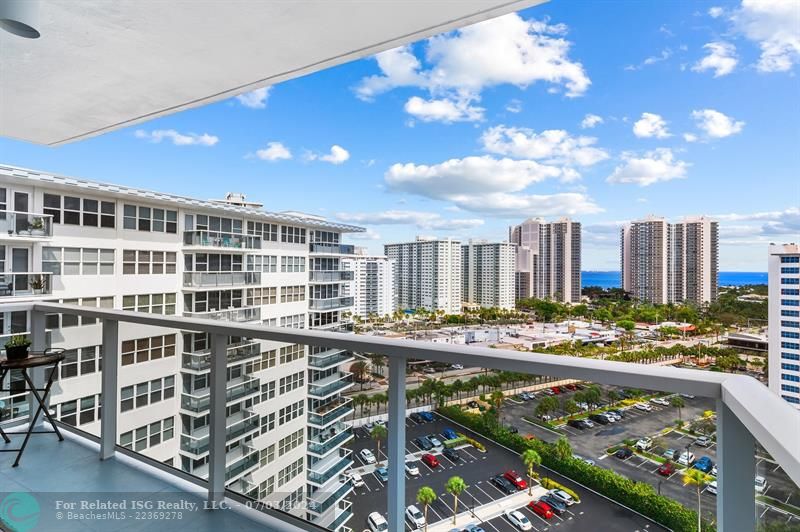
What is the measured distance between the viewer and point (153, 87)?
2283mm

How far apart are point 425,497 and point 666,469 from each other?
677 millimetres

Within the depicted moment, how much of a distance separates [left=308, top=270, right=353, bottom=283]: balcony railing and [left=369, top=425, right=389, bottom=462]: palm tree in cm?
1865

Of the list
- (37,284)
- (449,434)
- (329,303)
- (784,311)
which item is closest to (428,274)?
(329,303)

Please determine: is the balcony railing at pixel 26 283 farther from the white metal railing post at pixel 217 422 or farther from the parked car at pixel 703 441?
the parked car at pixel 703 441

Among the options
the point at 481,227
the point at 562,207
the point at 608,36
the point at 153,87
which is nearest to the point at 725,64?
the point at 608,36

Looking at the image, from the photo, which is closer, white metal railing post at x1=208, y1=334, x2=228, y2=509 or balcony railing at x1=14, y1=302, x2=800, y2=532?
balcony railing at x1=14, y1=302, x2=800, y2=532

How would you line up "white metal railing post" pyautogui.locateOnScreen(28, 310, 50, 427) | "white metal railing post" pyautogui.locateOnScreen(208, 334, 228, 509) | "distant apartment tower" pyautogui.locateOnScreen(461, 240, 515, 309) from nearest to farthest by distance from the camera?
"white metal railing post" pyautogui.locateOnScreen(208, 334, 228, 509) < "white metal railing post" pyautogui.locateOnScreen(28, 310, 50, 427) < "distant apartment tower" pyautogui.locateOnScreen(461, 240, 515, 309)

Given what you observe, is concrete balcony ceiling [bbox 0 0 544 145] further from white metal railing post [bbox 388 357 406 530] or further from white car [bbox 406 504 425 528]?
white car [bbox 406 504 425 528]

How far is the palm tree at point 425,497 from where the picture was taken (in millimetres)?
1227

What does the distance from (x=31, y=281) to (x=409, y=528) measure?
10751mm

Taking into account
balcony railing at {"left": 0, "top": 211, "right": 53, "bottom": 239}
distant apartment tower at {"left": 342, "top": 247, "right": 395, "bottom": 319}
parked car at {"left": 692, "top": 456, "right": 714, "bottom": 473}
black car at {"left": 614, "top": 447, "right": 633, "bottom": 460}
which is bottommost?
distant apartment tower at {"left": 342, "top": 247, "right": 395, "bottom": 319}

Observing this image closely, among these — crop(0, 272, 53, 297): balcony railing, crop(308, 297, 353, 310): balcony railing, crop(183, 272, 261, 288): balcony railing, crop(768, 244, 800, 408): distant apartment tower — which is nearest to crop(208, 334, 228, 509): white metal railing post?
crop(768, 244, 800, 408): distant apartment tower

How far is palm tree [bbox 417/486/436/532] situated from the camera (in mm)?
1227

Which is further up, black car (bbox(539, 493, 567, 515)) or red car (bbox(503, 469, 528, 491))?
red car (bbox(503, 469, 528, 491))
